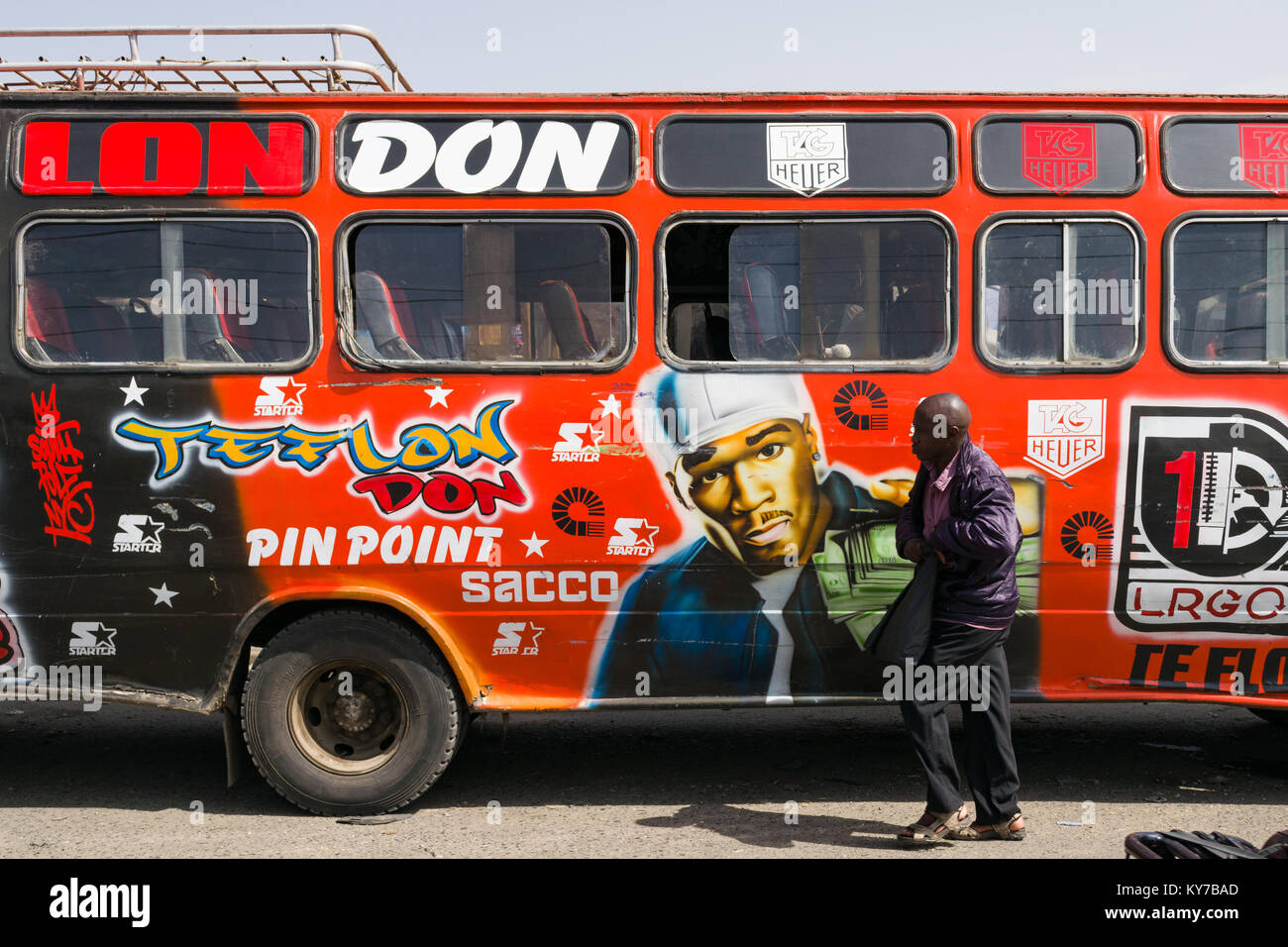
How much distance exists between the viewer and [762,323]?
16.8 feet

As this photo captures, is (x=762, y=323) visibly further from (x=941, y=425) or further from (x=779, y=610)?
(x=779, y=610)

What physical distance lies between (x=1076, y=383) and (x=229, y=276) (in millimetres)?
3956

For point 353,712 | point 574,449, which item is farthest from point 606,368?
point 353,712

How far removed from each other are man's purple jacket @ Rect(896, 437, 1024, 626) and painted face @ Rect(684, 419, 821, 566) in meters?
0.50

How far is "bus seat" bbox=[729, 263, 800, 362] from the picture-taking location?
16.8 feet

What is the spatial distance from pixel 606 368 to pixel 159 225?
2.16m

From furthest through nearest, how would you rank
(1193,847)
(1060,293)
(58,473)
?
(1060,293)
(58,473)
(1193,847)

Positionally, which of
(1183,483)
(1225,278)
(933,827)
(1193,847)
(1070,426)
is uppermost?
(1225,278)

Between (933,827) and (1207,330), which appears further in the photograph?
(1207,330)

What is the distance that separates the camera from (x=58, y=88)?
5.19 metres

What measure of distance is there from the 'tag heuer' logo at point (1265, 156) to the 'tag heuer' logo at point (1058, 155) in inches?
28.2

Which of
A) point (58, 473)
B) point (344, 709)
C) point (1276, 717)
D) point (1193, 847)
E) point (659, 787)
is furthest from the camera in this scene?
point (1276, 717)

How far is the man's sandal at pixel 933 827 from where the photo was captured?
4691 mm
